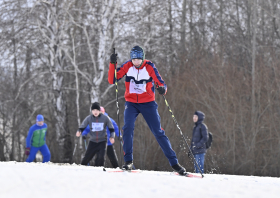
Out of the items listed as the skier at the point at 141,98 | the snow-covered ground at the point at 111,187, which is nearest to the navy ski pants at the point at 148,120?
the skier at the point at 141,98

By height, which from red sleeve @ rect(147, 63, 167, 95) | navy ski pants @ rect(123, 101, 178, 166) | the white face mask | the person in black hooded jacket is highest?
the white face mask

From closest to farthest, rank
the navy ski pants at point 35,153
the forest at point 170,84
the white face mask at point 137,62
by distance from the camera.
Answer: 1. the white face mask at point 137,62
2. the navy ski pants at point 35,153
3. the forest at point 170,84

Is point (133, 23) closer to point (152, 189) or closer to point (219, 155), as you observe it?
point (219, 155)

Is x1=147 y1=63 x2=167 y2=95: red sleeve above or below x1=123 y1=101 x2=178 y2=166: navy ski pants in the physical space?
above

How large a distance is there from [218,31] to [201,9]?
1.74 metres

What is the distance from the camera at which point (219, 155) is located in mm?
14469

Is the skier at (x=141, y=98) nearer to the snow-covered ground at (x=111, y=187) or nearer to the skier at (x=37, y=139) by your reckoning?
the snow-covered ground at (x=111, y=187)

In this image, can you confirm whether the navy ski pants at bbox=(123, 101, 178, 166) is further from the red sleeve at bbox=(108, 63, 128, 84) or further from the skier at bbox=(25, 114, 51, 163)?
the skier at bbox=(25, 114, 51, 163)

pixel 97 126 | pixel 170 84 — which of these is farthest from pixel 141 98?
pixel 170 84

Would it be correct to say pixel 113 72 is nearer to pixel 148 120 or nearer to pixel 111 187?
pixel 148 120

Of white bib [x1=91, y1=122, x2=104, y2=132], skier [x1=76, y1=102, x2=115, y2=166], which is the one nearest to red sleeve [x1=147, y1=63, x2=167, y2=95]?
skier [x1=76, y1=102, x2=115, y2=166]

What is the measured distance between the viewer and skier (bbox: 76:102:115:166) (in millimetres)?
8453

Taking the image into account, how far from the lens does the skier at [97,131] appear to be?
845 cm

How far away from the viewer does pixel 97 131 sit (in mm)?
8602
